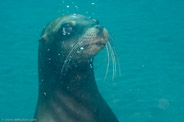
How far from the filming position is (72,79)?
3074 millimetres

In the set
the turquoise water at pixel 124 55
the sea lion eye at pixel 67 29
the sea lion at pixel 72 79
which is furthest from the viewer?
the turquoise water at pixel 124 55

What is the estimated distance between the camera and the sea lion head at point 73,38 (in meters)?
3.06

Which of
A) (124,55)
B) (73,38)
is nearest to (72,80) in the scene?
(73,38)

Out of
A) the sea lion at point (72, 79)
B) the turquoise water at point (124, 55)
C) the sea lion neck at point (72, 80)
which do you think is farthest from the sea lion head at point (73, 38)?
the turquoise water at point (124, 55)

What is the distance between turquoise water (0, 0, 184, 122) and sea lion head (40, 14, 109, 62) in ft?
26.7

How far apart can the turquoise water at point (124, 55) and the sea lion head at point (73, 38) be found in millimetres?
8127

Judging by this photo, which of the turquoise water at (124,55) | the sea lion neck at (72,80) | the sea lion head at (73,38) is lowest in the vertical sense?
the turquoise water at (124,55)

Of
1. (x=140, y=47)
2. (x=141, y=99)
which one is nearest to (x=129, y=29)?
(x=140, y=47)

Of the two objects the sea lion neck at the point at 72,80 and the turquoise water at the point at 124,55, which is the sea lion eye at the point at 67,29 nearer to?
the sea lion neck at the point at 72,80

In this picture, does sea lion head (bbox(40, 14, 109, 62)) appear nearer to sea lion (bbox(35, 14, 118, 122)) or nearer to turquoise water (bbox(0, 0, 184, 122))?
sea lion (bbox(35, 14, 118, 122))

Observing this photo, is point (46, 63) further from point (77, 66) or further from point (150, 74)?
point (150, 74)

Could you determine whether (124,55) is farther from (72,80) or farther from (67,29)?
(72,80)

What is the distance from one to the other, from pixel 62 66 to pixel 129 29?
1503 cm

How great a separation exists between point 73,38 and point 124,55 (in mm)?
12447
